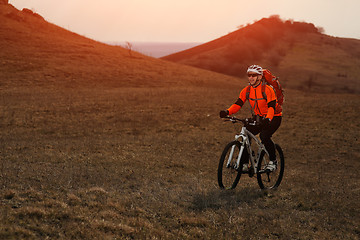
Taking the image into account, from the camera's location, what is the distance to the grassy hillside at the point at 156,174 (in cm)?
619

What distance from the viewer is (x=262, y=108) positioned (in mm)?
8352

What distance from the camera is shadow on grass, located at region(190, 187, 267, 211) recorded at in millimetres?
7473

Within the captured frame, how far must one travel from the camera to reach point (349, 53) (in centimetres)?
14238

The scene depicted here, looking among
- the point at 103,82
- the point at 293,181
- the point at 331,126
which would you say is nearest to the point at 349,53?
the point at 103,82

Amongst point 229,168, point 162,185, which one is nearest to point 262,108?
point 229,168

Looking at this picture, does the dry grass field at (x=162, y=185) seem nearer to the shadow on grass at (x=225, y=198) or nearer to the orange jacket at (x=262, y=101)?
the shadow on grass at (x=225, y=198)

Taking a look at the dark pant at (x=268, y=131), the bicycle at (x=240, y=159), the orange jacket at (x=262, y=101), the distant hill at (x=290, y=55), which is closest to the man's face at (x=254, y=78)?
the orange jacket at (x=262, y=101)

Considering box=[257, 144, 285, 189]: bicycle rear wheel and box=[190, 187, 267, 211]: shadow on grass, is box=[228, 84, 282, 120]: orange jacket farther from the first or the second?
box=[190, 187, 267, 211]: shadow on grass

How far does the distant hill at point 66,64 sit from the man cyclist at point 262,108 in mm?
38923

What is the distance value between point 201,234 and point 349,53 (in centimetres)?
15929

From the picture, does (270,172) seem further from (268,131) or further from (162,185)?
(162,185)

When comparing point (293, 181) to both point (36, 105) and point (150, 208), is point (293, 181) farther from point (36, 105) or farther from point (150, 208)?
point (36, 105)

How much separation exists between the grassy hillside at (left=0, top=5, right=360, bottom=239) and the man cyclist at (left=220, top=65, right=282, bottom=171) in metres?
1.41

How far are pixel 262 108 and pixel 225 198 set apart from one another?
2531 millimetres
